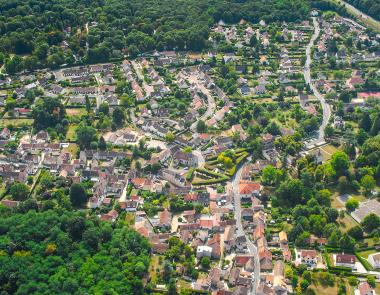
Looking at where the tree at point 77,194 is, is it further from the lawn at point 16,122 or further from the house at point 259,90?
the house at point 259,90

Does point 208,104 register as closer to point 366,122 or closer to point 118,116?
point 118,116

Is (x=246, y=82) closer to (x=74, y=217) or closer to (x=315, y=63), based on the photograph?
(x=315, y=63)

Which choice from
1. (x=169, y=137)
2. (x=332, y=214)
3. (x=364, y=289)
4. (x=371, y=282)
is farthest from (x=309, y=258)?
(x=169, y=137)

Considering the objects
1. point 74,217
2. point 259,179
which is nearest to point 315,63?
point 259,179

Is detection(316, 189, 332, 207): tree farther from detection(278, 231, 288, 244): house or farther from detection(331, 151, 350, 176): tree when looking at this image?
detection(278, 231, 288, 244): house

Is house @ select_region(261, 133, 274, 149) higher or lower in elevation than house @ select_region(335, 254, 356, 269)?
lower

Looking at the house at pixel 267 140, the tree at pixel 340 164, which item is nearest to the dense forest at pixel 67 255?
the house at pixel 267 140

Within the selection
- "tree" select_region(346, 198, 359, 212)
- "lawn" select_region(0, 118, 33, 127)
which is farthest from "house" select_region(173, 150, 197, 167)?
"lawn" select_region(0, 118, 33, 127)
